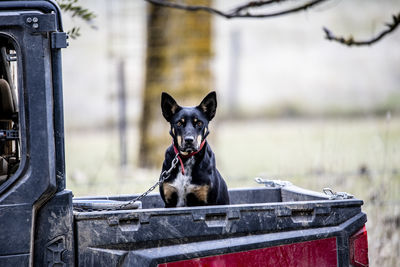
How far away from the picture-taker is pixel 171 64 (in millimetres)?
10289

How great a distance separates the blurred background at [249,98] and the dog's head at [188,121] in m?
1.43

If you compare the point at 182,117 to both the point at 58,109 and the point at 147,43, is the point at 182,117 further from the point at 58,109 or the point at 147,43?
the point at 147,43

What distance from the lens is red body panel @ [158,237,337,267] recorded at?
2576 millimetres

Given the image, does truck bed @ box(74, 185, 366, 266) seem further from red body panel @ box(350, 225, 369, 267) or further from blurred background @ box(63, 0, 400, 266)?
blurred background @ box(63, 0, 400, 266)

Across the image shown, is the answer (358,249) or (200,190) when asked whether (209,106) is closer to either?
(200,190)

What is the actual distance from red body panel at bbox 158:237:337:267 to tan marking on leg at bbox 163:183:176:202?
85 centimetres

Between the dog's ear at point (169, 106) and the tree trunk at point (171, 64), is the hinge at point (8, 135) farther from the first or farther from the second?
the tree trunk at point (171, 64)

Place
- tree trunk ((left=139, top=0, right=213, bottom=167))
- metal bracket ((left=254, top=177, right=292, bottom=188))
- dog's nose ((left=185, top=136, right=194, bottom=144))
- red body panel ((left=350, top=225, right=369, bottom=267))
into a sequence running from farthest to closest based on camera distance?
tree trunk ((left=139, top=0, right=213, bottom=167))
metal bracket ((left=254, top=177, right=292, bottom=188))
dog's nose ((left=185, top=136, right=194, bottom=144))
red body panel ((left=350, top=225, right=369, bottom=267))

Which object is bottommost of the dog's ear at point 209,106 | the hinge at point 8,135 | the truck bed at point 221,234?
the truck bed at point 221,234

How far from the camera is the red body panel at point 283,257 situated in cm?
258

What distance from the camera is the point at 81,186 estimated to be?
6797 millimetres

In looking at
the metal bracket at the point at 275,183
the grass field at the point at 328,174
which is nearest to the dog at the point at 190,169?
the metal bracket at the point at 275,183

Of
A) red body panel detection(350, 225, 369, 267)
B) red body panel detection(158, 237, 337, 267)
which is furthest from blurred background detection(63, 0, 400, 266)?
red body panel detection(158, 237, 337, 267)

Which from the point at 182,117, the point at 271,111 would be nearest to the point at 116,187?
the point at 182,117
